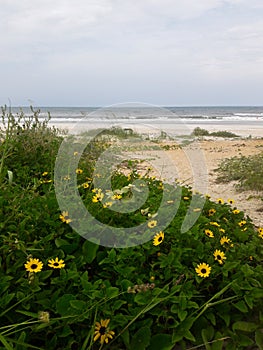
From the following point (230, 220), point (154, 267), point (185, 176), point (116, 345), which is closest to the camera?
point (116, 345)

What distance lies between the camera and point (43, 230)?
7.22ft

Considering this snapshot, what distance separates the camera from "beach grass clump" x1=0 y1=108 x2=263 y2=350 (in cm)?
175

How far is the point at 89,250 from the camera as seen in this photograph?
7.06 feet

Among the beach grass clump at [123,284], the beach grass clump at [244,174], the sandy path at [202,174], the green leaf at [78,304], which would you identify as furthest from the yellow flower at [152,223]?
the beach grass clump at [244,174]

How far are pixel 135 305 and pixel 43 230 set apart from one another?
63 cm

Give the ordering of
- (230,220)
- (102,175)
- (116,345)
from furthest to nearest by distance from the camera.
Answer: (102,175)
(230,220)
(116,345)

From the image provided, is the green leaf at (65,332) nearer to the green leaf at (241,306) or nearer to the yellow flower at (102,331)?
the yellow flower at (102,331)

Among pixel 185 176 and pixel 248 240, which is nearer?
pixel 248 240

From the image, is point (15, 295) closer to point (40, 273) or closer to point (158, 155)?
point (40, 273)

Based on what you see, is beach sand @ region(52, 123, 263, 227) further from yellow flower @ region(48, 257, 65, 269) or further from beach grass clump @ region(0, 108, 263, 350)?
yellow flower @ region(48, 257, 65, 269)

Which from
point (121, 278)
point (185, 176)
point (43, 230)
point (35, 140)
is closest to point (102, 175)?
point (35, 140)

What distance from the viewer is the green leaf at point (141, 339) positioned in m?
1.73

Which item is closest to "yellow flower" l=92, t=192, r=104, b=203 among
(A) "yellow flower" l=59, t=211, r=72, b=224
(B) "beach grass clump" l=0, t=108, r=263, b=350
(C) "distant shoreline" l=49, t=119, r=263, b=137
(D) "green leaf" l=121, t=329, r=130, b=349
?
(B) "beach grass clump" l=0, t=108, r=263, b=350

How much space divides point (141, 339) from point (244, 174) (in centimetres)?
504
